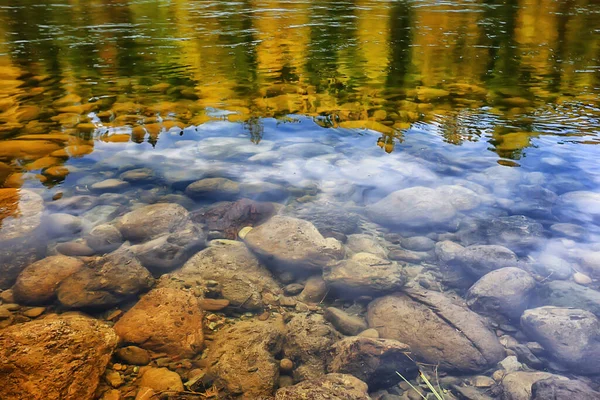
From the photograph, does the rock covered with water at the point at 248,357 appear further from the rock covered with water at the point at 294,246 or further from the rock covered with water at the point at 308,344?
the rock covered with water at the point at 294,246

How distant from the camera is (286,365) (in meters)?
2.38

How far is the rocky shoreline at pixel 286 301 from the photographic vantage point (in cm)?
219

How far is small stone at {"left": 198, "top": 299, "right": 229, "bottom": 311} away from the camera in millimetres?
2766

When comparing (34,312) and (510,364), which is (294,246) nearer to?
(510,364)

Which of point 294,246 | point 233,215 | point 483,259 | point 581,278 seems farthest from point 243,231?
point 581,278

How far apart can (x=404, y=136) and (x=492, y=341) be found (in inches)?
124

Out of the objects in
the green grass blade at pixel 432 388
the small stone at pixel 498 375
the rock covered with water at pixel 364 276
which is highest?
the rock covered with water at pixel 364 276

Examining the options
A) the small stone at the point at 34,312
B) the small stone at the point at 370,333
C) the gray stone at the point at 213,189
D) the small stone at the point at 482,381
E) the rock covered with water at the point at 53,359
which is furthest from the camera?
the gray stone at the point at 213,189

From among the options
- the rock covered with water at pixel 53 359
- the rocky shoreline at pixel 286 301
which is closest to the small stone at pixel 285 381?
the rocky shoreline at pixel 286 301

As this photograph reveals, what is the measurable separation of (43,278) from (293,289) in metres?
1.61

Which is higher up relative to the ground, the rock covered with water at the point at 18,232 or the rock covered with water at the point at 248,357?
the rock covered with water at the point at 18,232

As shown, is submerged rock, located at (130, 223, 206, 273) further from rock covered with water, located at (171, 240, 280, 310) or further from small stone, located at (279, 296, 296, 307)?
small stone, located at (279, 296, 296, 307)

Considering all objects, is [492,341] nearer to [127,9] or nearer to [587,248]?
[587,248]

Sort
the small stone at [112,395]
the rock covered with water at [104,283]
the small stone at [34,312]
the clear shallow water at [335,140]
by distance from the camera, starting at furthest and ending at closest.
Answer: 1. the clear shallow water at [335,140]
2. the rock covered with water at [104,283]
3. the small stone at [34,312]
4. the small stone at [112,395]
